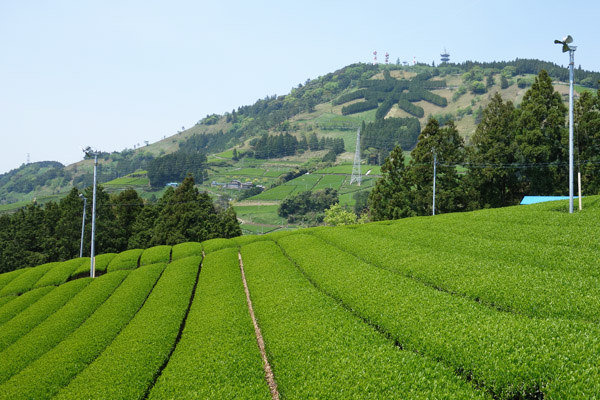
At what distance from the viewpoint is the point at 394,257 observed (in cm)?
2517

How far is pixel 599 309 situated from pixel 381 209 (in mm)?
48776

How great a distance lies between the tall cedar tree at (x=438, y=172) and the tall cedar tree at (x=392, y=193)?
1369mm

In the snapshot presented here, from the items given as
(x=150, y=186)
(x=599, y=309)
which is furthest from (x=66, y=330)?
(x=150, y=186)

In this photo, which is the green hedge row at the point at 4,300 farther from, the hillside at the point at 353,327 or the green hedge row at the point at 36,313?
the green hedge row at the point at 36,313

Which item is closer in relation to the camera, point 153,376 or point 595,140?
point 153,376

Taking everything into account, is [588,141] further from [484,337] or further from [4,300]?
[4,300]

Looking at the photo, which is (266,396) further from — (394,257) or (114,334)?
(394,257)

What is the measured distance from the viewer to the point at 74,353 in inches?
695

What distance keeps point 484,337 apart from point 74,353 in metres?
18.5

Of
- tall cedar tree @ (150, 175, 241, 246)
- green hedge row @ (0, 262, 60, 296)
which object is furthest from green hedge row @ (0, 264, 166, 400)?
tall cedar tree @ (150, 175, 241, 246)

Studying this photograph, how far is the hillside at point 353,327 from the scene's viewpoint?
11.2 metres

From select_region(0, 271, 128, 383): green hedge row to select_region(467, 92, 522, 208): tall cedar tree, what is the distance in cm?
5390

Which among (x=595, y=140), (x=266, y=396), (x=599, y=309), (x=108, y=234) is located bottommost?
(x=108, y=234)

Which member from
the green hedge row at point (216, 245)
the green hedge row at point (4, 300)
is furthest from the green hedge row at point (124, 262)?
the green hedge row at point (4, 300)
